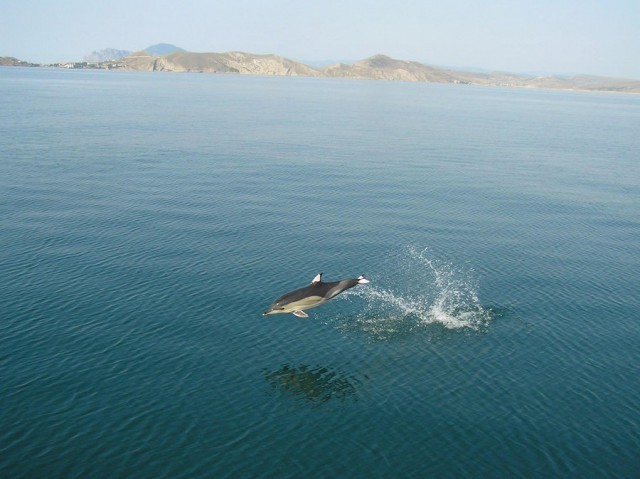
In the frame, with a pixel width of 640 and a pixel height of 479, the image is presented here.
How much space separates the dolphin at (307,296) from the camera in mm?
51656

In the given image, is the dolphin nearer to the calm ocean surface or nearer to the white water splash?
the calm ocean surface

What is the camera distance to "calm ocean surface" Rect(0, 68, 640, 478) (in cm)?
4322

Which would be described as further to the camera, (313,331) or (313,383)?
(313,331)

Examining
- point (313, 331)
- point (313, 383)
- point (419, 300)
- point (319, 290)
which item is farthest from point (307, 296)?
point (419, 300)

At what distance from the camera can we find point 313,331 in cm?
6103

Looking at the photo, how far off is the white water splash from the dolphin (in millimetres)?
10248

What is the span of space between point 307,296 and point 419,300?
2153 cm

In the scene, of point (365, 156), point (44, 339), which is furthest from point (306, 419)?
point (365, 156)

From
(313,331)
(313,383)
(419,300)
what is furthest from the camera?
(419,300)

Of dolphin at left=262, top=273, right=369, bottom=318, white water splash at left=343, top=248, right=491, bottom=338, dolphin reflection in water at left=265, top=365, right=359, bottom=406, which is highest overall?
dolphin at left=262, top=273, right=369, bottom=318

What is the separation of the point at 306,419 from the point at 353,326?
17.1 metres

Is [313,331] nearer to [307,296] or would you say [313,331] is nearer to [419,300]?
[307,296]

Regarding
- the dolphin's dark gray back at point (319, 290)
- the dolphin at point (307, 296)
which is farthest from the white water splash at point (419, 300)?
the dolphin at point (307, 296)

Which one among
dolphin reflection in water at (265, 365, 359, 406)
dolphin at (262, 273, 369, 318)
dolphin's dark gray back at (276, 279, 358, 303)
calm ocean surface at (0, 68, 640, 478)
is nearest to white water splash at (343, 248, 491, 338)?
calm ocean surface at (0, 68, 640, 478)
